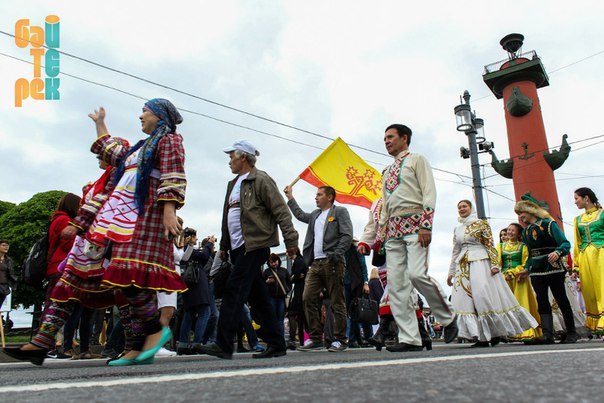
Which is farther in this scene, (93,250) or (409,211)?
(409,211)

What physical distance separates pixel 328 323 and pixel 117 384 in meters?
5.55

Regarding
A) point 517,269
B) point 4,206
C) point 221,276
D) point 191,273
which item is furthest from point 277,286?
point 4,206

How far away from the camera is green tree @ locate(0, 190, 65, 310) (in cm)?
3177

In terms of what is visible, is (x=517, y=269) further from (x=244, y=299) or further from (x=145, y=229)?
(x=145, y=229)

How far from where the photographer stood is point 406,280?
4.82 metres

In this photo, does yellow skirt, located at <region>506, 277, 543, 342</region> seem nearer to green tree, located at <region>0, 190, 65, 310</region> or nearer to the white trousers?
the white trousers

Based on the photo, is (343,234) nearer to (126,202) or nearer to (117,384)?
(126,202)

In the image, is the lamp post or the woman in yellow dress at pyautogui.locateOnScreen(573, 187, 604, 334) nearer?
the woman in yellow dress at pyautogui.locateOnScreen(573, 187, 604, 334)

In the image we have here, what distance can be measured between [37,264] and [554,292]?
20.5ft

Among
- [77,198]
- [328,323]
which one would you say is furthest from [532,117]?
[77,198]

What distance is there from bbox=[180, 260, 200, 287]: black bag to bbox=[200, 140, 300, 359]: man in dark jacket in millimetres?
1956

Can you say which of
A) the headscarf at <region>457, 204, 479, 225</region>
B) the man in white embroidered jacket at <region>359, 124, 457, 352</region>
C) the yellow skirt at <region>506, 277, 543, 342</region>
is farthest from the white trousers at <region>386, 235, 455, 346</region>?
the yellow skirt at <region>506, 277, 543, 342</region>

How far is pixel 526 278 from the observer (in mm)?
8219

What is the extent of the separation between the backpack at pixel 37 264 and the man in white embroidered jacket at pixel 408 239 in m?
3.40
